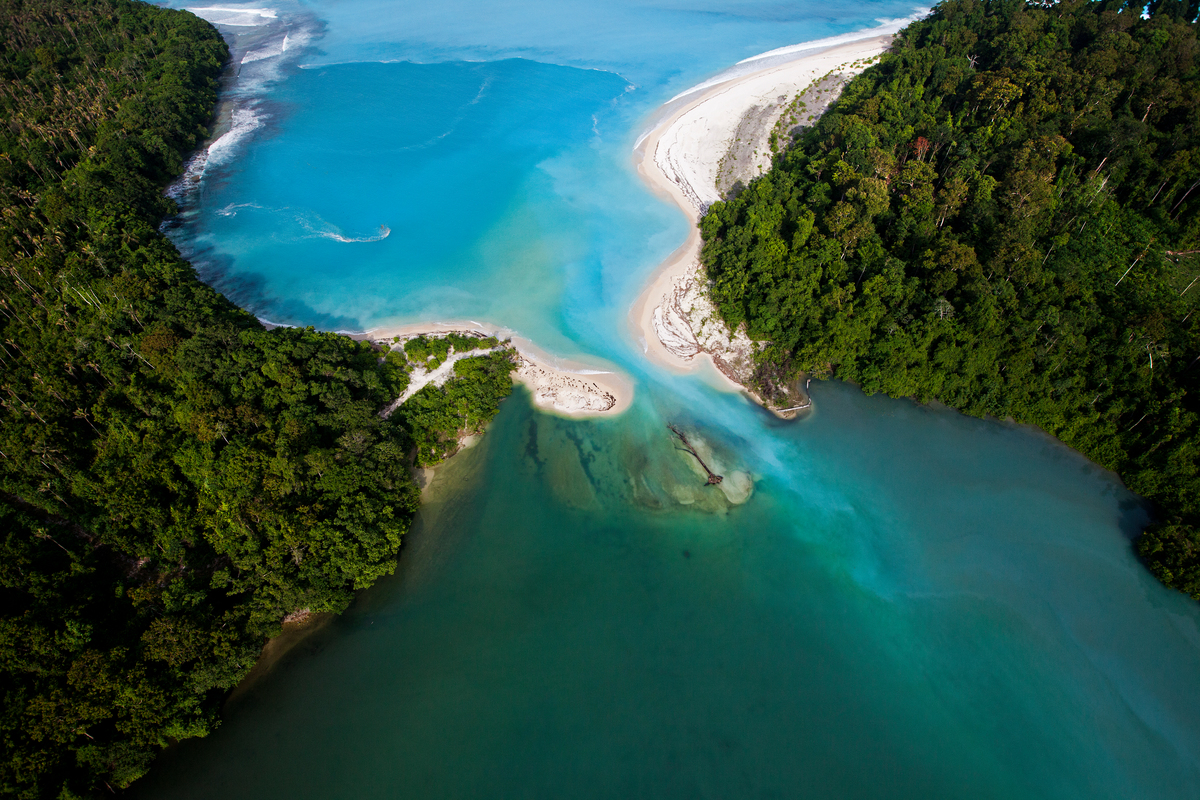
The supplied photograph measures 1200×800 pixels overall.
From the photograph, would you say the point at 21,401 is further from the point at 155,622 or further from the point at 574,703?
the point at 574,703

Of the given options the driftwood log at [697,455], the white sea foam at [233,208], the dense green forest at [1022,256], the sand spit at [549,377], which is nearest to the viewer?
the dense green forest at [1022,256]

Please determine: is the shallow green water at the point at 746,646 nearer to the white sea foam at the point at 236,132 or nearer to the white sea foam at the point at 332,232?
the white sea foam at the point at 332,232

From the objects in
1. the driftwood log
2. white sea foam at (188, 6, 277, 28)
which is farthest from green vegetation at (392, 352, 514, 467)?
white sea foam at (188, 6, 277, 28)

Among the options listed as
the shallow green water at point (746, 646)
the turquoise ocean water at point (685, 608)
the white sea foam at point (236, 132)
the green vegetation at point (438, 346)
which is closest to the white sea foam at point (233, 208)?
the turquoise ocean water at point (685, 608)

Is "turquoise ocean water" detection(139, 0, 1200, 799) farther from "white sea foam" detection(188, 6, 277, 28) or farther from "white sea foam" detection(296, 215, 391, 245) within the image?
"white sea foam" detection(188, 6, 277, 28)

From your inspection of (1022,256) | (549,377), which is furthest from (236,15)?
(1022,256)

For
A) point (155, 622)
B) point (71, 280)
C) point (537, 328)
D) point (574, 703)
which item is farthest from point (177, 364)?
point (574, 703)
